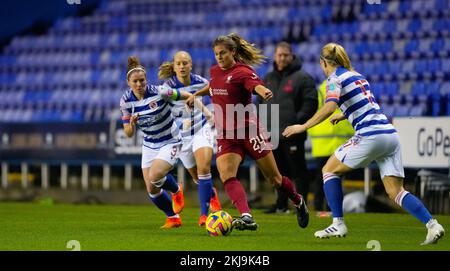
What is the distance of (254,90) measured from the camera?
8812 mm

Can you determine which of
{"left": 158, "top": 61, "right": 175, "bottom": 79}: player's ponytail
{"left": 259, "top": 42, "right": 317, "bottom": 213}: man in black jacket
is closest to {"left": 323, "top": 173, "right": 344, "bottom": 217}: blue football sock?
{"left": 158, "top": 61, "right": 175, "bottom": 79}: player's ponytail

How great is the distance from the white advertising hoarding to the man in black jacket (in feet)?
5.34

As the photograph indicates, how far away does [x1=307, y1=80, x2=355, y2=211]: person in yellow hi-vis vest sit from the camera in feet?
41.8

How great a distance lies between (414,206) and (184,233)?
2337 mm

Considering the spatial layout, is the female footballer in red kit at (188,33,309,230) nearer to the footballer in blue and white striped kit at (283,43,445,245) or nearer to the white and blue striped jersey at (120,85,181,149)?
the footballer in blue and white striped kit at (283,43,445,245)

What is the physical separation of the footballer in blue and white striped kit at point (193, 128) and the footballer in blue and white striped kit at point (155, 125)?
1.25 feet

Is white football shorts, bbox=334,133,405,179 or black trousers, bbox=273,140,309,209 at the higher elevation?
white football shorts, bbox=334,133,405,179

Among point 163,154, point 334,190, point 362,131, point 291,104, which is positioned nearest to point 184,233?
point 163,154

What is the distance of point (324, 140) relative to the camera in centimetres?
1280

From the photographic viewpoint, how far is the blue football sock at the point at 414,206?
8242 millimetres

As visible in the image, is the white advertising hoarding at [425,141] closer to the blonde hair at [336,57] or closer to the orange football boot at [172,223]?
the orange football boot at [172,223]

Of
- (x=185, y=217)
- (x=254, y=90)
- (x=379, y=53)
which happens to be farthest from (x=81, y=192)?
(x=254, y=90)

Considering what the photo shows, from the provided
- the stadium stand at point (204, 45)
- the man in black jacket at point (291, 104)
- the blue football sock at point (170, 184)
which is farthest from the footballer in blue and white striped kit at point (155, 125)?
the stadium stand at point (204, 45)

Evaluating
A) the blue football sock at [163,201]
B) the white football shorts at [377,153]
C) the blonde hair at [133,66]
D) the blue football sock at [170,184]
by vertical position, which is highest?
the blonde hair at [133,66]
